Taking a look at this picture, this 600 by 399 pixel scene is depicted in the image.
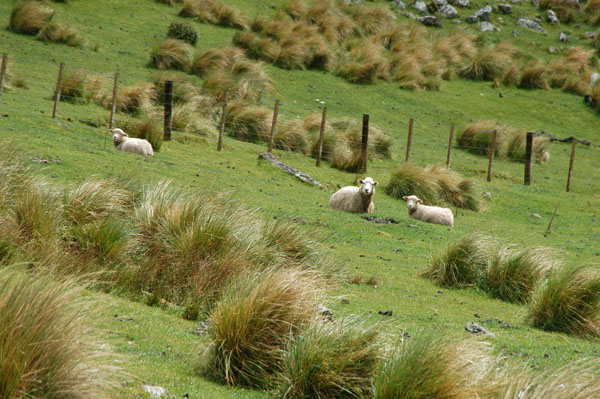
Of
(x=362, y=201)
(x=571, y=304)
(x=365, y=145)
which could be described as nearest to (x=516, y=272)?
(x=571, y=304)

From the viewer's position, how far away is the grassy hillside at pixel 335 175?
624 cm

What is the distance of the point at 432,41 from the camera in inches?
1537

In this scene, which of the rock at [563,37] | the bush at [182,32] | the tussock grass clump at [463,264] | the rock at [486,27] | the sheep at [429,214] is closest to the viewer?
the tussock grass clump at [463,264]

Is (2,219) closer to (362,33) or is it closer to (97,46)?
(97,46)

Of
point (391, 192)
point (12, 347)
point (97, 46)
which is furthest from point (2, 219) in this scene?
point (97, 46)

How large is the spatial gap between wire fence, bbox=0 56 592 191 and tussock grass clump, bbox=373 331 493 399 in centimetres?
1520

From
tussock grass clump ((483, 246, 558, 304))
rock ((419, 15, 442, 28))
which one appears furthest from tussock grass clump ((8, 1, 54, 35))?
rock ((419, 15, 442, 28))

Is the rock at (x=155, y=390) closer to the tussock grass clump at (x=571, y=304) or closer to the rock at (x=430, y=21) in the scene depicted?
the tussock grass clump at (x=571, y=304)

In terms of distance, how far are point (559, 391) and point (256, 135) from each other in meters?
18.2

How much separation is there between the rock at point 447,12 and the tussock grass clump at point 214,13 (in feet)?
61.8

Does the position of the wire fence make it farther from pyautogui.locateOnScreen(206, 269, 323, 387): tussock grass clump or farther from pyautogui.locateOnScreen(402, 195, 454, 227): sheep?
pyautogui.locateOnScreen(206, 269, 323, 387): tussock grass clump

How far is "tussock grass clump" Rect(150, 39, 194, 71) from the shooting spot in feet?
89.7

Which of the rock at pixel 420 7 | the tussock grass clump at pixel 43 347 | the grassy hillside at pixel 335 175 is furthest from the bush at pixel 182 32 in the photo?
the tussock grass clump at pixel 43 347

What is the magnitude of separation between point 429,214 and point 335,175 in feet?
16.6
